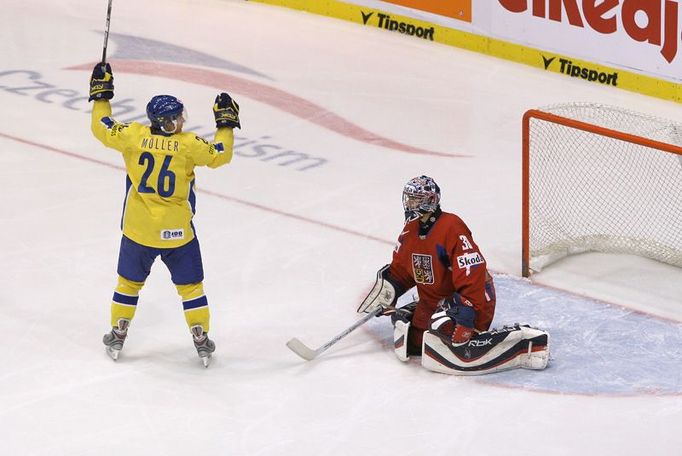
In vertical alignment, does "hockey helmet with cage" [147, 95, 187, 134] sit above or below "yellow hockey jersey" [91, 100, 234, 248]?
above

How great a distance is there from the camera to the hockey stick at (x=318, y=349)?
5.66m

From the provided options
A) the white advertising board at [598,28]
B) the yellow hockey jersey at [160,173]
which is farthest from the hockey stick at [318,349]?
the white advertising board at [598,28]

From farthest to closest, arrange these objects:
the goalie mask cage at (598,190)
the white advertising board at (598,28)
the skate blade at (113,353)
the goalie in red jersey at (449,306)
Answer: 1. the white advertising board at (598,28)
2. the goalie mask cage at (598,190)
3. the skate blade at (113,353)
4. the goalie in red jersey at (449,306)

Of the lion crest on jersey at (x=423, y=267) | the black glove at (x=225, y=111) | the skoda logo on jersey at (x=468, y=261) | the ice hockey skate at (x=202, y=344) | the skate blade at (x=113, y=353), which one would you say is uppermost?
the black glove at (x=225, y=111)

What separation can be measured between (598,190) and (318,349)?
2.19 metres

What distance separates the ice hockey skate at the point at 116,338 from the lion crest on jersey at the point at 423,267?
1.15 meters

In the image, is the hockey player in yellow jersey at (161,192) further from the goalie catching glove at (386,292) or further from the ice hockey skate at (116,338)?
the goalie catching glove at (386,292)

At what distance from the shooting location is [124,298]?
5.52 metres

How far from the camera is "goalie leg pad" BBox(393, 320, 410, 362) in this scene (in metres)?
5.54

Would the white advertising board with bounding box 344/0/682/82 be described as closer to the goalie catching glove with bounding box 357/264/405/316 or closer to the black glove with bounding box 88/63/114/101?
the goalie catching glove with bounding box 357/264/405/316

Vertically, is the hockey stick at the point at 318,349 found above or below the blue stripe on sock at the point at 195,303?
below

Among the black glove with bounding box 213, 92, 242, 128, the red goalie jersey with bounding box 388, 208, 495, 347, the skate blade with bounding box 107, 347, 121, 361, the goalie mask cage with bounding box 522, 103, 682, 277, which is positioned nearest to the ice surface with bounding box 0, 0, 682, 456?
the skate blade with bounding box 107, 347, 121, 361

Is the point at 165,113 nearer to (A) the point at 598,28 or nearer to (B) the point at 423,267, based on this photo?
(B) the point at 423,267

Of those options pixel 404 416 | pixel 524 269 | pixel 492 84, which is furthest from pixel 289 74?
pixel 404 416
